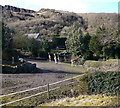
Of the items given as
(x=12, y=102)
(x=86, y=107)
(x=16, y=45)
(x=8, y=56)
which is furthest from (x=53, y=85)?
(x=16, y=45)

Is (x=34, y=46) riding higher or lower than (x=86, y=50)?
higher

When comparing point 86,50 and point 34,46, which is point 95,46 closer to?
point 86,50

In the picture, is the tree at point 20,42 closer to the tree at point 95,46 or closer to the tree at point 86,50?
the tree at point 86,50

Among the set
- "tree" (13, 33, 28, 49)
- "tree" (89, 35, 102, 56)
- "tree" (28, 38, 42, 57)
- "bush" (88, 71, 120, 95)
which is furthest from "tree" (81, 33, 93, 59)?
"bush" (88, 71, 120, 95)

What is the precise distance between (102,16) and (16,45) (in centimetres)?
3297

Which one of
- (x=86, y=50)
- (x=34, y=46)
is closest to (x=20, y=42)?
(x=34, y=46)

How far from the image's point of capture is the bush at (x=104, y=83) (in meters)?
6.75

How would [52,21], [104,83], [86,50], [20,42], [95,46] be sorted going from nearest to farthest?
[104,83], [95,46], [86,50], [20,42], [52,21]

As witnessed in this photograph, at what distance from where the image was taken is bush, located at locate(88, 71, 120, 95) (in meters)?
6.75

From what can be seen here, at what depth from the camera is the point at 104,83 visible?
7.18 meters

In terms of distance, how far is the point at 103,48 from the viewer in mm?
20906

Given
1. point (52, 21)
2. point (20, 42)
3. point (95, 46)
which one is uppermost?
point (52, 21)

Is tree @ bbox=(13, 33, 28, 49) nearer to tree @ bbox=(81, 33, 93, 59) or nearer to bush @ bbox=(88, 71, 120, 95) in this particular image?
tree @ bbox=(81, 33, 93, 59)

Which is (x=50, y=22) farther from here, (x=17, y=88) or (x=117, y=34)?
(x=17, y=88)
